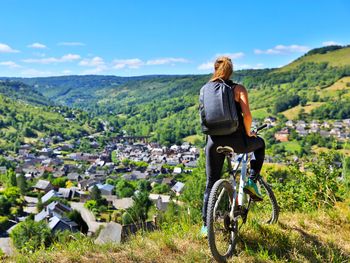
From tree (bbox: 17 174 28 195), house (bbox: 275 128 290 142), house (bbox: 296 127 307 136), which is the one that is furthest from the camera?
house (bbox: 296 127 307 136)

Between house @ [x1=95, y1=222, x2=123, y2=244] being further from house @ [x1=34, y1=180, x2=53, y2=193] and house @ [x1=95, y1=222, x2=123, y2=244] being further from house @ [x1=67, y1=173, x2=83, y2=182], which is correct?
house @ [x1=67, y1=173, x2=83, y2=182]

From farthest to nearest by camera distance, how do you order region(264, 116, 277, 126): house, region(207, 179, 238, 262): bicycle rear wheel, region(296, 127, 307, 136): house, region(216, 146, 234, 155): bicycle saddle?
1. region(264, 116, 277, 126): house
2. region(296, 127, 307, 136): house
3. region(216, 146, 234, 155): bicycle saddle
4. region(207, 179, 238, 262): bicycle rear wheel

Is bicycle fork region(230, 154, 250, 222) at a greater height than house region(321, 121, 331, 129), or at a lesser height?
greater

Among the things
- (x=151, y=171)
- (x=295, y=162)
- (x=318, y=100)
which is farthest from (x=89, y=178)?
(x=318, y=100)

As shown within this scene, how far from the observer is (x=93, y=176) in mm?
72000

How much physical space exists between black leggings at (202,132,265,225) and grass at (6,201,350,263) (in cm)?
40

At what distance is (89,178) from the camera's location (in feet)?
227

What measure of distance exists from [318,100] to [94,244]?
129174mm

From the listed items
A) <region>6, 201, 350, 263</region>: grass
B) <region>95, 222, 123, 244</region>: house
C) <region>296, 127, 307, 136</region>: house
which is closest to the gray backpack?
<region>6, 201, 350, 263</region>: grass

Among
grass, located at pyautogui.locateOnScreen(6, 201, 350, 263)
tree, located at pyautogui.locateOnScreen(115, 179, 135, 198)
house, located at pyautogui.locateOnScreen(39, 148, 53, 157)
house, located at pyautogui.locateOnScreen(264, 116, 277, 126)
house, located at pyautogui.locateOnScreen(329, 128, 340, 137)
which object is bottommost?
house, located at pyautogui.locateOnScreen(39, 148, 53, 157)

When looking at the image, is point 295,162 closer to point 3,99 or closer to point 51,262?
point 51,262

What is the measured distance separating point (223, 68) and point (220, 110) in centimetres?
43

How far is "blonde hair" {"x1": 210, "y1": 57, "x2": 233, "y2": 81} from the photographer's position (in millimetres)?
3213

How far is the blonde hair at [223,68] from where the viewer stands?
321 cm
